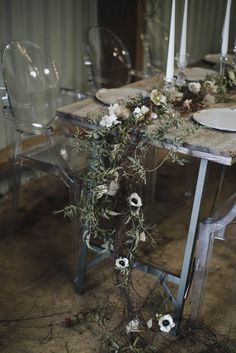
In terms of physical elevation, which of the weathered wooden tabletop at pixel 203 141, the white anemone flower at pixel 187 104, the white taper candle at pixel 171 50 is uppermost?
the white taper candle at pixel 171 50

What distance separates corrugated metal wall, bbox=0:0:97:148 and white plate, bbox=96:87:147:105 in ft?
1.82

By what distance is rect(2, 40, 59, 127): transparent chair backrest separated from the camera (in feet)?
7.25

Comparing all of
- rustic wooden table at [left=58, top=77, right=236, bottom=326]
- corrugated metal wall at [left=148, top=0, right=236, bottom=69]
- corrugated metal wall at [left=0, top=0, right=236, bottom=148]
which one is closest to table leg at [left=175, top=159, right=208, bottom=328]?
rustic wooden table at [left=58, top=77, right=236, bottom=326]

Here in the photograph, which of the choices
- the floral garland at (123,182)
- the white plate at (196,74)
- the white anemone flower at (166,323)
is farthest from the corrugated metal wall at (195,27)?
the white anemone flower at (166,323)

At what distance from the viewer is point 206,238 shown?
1.63 meters

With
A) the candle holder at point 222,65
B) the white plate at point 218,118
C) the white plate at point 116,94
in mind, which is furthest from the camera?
the candle holder at point 222,65

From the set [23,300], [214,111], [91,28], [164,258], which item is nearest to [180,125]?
[214,111]

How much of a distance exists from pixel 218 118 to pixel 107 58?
1369mm

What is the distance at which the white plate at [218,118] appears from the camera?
1.65 meters

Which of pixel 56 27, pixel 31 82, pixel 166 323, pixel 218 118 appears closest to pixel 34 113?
pixel 31 82

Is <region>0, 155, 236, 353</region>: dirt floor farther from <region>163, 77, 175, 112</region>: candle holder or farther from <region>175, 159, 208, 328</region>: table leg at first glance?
<region>163, 77, 175, 112</region>: candle holder

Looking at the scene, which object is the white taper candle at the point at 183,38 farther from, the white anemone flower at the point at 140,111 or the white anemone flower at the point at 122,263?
the white anemone flower at the point at 122,263

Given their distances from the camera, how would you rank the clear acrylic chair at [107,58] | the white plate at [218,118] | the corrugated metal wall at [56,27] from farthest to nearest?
the clear acrylic chair at [107,58] < the corrugated metal wall at [56,27] < the white plate at [218,118]

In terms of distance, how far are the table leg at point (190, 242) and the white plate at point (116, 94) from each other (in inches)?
17.6
